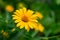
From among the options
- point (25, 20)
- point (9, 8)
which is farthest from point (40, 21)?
point (25, 20)

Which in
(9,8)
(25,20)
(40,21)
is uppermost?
(9,8)

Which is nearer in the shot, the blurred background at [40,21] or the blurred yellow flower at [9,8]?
the blurred background at [40,21]

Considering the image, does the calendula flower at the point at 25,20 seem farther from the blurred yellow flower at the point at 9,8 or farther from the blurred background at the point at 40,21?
the blurred yellow flower at the point at 9,8

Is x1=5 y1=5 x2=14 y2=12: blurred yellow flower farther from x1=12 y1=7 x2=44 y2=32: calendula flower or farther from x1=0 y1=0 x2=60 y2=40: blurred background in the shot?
x1=12 y1=7 x2=44 y2=32: calendula flower

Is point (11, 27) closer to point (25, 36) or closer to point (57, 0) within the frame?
point (25, 36)

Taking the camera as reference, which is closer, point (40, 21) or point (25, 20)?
point (25, 20)

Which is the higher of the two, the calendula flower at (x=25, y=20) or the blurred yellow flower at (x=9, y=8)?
the blurred yellow flower at (x=9, y=8)

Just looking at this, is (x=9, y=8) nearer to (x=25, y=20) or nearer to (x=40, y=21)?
(x=40, y=21)

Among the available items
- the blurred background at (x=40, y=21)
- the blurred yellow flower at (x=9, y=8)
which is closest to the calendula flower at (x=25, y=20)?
the blurred background at (x=40, y=21)

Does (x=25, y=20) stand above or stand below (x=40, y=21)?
below
